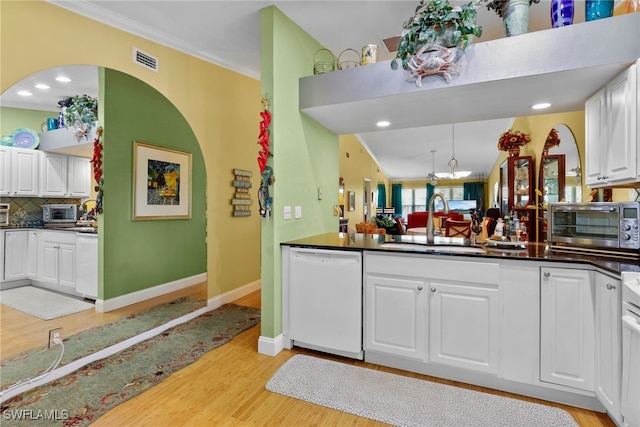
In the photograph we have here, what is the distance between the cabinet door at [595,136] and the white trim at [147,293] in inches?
148

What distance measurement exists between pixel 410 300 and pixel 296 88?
2086 mm

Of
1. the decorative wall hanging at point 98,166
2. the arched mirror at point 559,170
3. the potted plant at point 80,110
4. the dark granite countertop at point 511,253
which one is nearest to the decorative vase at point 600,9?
the arched mirror at point 559,170

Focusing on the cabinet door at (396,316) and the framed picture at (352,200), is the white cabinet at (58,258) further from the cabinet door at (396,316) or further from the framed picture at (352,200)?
the framed picture at (352,200)

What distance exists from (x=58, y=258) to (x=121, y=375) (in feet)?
3.81

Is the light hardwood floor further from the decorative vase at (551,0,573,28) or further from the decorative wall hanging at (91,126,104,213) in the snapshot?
the decorative vase at (551,0,573,28)

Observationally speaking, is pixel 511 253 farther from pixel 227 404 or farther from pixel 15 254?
pixel 15 254

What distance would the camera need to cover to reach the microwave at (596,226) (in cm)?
180

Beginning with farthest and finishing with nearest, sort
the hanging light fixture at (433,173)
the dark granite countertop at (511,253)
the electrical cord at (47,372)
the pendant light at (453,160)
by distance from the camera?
the hanging light fixture at (433,173), the pendant light at (453,160), the electrical cord at (47,372), the dark granite countertop at (511,253)

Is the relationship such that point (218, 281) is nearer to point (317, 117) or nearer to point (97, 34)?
point (317, 117)

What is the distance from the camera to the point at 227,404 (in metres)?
1.87

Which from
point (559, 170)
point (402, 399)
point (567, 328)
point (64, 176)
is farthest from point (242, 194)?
point (559, 170)

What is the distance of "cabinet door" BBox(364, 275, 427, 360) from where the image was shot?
214cm

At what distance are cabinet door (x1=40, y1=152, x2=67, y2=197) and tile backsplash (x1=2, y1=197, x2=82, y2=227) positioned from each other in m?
0.06

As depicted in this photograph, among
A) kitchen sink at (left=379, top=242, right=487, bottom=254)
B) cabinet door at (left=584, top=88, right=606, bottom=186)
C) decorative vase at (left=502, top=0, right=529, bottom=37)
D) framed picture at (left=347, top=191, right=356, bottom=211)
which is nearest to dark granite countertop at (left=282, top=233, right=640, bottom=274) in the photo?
kitchen sink at (left=379, top=242, right=487, bottom=254)
